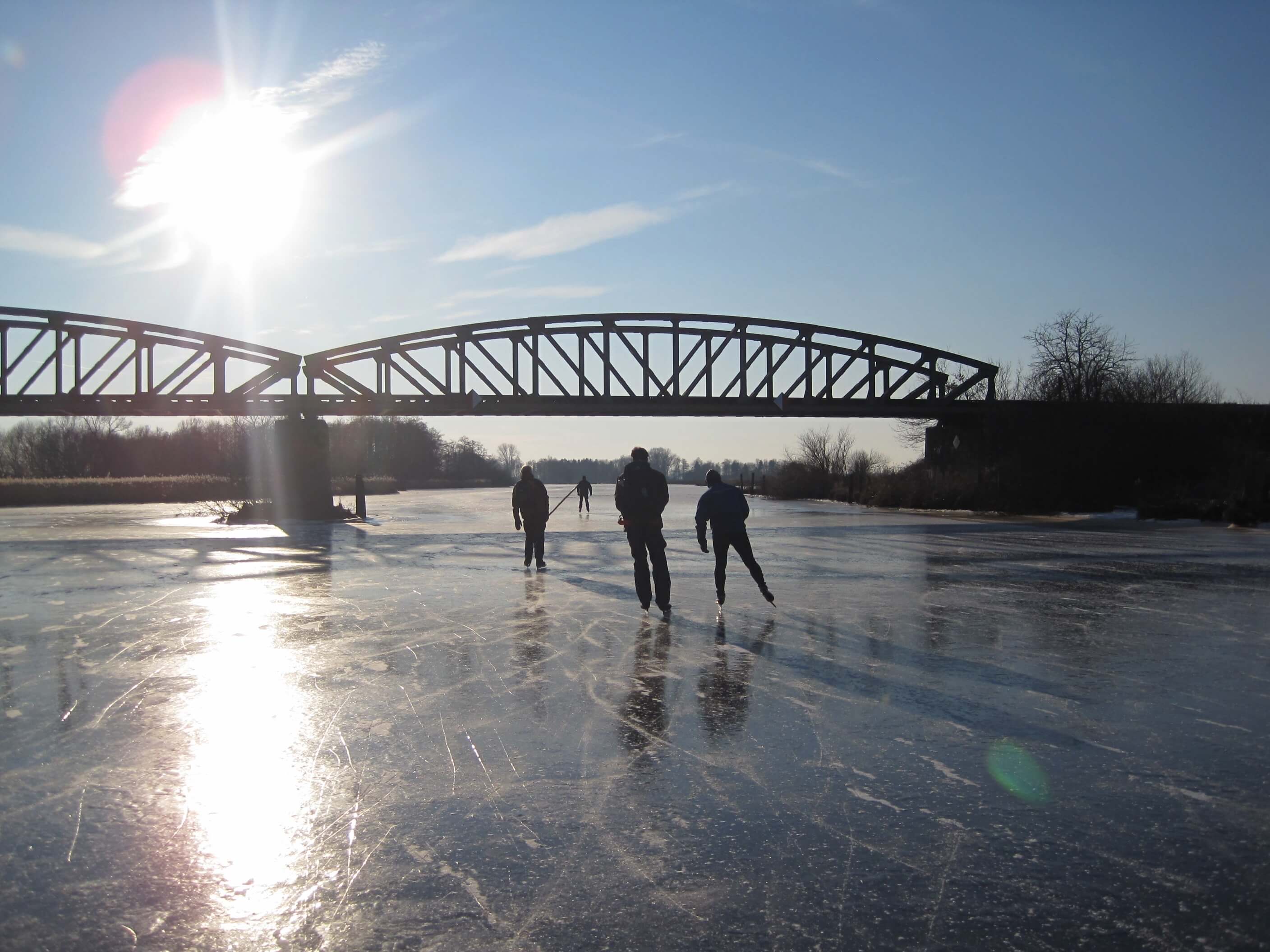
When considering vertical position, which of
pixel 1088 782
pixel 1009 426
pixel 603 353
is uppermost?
pixel 603 353

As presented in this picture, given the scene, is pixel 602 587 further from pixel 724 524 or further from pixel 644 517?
pixel 724 524

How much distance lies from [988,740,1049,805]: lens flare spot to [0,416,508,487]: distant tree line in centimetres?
6415

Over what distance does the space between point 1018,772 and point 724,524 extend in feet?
21.2

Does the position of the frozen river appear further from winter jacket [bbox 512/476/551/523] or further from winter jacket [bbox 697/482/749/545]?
winter jacket [bbox 512/476/551/523]

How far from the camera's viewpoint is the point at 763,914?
3602 mm

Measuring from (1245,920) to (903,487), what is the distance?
50417mm

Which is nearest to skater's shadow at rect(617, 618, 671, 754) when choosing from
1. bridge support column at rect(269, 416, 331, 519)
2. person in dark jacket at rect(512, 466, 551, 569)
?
person in dark jacket at rect(512, 466, 551, 569)

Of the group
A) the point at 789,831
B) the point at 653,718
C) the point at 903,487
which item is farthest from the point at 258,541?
the point at 903,487

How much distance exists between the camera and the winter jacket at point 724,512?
38.1ft

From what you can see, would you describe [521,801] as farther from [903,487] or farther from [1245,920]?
[903,487]

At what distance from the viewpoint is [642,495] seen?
11.9 metres

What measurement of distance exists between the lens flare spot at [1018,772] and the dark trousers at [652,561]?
6043mm

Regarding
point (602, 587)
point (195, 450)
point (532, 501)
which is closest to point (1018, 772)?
point (602, 587)

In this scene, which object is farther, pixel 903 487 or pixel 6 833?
pixel 903 487
